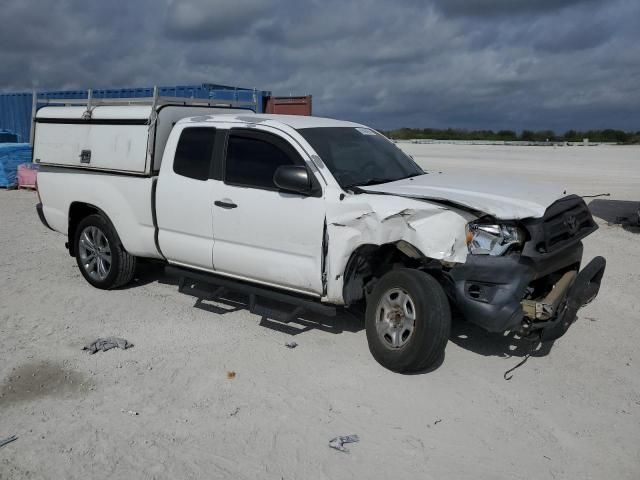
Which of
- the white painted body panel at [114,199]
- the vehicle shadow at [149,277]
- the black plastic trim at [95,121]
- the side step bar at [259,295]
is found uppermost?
the black plastic trim at [95,121]

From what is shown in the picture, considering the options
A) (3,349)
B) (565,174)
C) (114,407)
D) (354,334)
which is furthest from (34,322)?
(565,174)

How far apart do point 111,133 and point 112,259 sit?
1358mm

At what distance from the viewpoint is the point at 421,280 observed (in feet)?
14.9

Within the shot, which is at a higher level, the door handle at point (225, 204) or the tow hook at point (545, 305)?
the door handle at point (225, 204)

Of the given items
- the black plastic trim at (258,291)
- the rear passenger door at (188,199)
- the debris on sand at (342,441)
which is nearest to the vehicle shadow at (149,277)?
the black plastic trim at (258,291)

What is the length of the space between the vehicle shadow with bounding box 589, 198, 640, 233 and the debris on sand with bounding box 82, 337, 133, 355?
29.0 feet

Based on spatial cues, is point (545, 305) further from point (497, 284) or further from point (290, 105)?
point (290, 105)

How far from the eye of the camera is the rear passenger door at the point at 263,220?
5.09 m

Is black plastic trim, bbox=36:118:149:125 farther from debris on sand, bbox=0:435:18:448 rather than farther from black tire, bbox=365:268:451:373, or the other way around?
debris on sand, bbox=0:435:18:448

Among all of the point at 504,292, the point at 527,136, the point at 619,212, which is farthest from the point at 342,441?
the point at 527,136

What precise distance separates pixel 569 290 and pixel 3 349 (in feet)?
15.3

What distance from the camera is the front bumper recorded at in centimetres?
433

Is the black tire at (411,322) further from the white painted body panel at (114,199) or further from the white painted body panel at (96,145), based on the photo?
the white painted body panel at (96,145)

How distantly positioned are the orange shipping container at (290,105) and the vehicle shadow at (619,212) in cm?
767
